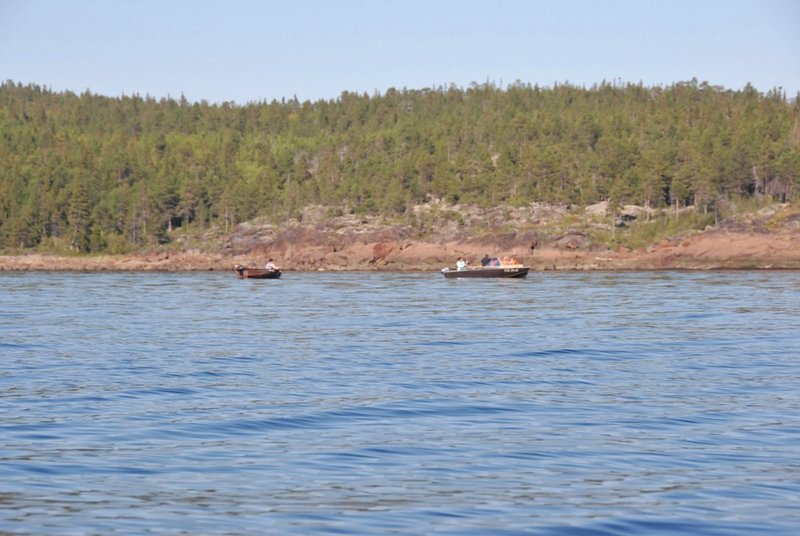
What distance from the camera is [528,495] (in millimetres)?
13961

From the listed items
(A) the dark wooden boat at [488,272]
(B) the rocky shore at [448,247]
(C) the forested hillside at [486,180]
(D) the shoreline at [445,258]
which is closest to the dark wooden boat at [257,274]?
(A) the dark wooden boat at [488,272]

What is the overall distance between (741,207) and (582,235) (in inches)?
874

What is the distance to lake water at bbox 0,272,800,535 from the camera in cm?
1308

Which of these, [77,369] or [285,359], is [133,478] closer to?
[77,369]

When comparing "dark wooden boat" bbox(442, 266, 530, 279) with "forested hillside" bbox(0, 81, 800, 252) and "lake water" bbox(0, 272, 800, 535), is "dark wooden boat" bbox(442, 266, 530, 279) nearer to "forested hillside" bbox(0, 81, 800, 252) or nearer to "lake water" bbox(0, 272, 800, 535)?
"lake water" bbox(0, 272, 800, 535)

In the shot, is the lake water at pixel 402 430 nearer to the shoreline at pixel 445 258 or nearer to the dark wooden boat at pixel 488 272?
the dark wooden boat at pixel 488 272

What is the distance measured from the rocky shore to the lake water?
80181 millimetres

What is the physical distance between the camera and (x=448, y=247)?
137500 mm

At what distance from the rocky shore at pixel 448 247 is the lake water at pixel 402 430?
80.2 m

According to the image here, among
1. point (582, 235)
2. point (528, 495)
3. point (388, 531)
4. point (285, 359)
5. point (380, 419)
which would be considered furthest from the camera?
point (582, 235)

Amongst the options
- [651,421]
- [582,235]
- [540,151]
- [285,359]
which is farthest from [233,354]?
[540,151]

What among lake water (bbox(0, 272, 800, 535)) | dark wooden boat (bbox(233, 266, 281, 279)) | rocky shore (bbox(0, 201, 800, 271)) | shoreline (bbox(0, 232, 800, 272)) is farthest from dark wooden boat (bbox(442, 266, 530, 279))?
lake water (bbox(0, 272, 800, 535))

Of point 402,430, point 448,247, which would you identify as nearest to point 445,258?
point 448,247

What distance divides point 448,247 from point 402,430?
391 ft
